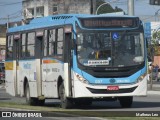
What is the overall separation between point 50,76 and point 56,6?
7229 cm

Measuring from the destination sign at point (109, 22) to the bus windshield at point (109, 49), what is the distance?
0.25 m

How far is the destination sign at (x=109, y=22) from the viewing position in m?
21.8

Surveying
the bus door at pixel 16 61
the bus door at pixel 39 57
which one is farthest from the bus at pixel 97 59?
the bus door at pixel 16 61

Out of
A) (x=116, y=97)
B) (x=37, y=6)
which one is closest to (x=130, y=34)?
(x=116, y=97)

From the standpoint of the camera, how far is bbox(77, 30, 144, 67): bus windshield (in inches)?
845

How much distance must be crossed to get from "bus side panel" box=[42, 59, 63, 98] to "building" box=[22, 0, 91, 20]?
2699 inches

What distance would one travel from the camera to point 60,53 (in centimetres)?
2247

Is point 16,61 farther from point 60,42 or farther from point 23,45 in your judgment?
point 60,42

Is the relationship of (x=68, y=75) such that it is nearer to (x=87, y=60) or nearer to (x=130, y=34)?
(x=87, y=60)

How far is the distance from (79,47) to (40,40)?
10.9 ft

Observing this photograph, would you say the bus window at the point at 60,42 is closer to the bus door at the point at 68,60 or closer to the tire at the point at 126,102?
the bus door at the point at 68,60

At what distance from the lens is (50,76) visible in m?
23.4

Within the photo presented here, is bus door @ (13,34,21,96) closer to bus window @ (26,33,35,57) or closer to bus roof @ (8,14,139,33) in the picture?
bus roof @ (8,14,139,33)

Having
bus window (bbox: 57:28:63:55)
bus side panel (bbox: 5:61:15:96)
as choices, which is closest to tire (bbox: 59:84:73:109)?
bus window (bbox: 57:28:63:55)
